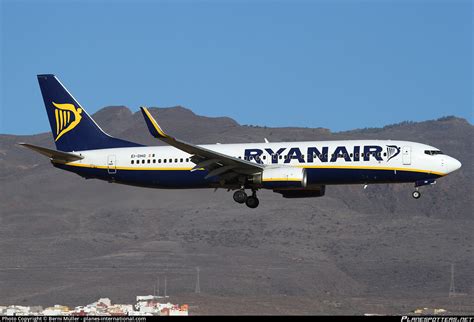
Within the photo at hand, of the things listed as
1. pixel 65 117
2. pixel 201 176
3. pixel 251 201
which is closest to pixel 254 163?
pixel 251 201

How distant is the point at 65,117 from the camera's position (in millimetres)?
77250

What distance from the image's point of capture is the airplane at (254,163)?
218ft

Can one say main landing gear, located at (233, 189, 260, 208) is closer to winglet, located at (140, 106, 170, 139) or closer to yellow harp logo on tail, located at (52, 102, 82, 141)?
winglet, located at (140, 106, 170, 139)

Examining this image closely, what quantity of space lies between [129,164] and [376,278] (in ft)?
430

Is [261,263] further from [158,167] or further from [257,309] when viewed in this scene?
[158,167]

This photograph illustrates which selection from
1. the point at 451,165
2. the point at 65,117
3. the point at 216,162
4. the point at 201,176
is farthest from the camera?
the point at 65,117

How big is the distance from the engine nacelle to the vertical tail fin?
36.3 feet

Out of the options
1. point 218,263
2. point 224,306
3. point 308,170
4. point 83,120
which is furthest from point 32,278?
point 308,170

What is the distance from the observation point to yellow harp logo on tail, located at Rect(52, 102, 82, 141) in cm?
7656

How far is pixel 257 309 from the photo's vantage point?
433 ft

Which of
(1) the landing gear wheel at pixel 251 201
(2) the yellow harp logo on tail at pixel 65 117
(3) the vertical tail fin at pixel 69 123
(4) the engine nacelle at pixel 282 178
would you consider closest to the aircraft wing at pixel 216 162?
(4) the engine nacelle at pixel 282 178

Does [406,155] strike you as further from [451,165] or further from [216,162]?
[216,162]

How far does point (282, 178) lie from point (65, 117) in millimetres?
18677

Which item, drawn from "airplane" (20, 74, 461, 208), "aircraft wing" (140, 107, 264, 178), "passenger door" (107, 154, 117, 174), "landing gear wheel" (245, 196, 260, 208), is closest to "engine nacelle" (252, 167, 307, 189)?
"airplane" (20, 74, 461, 208)
